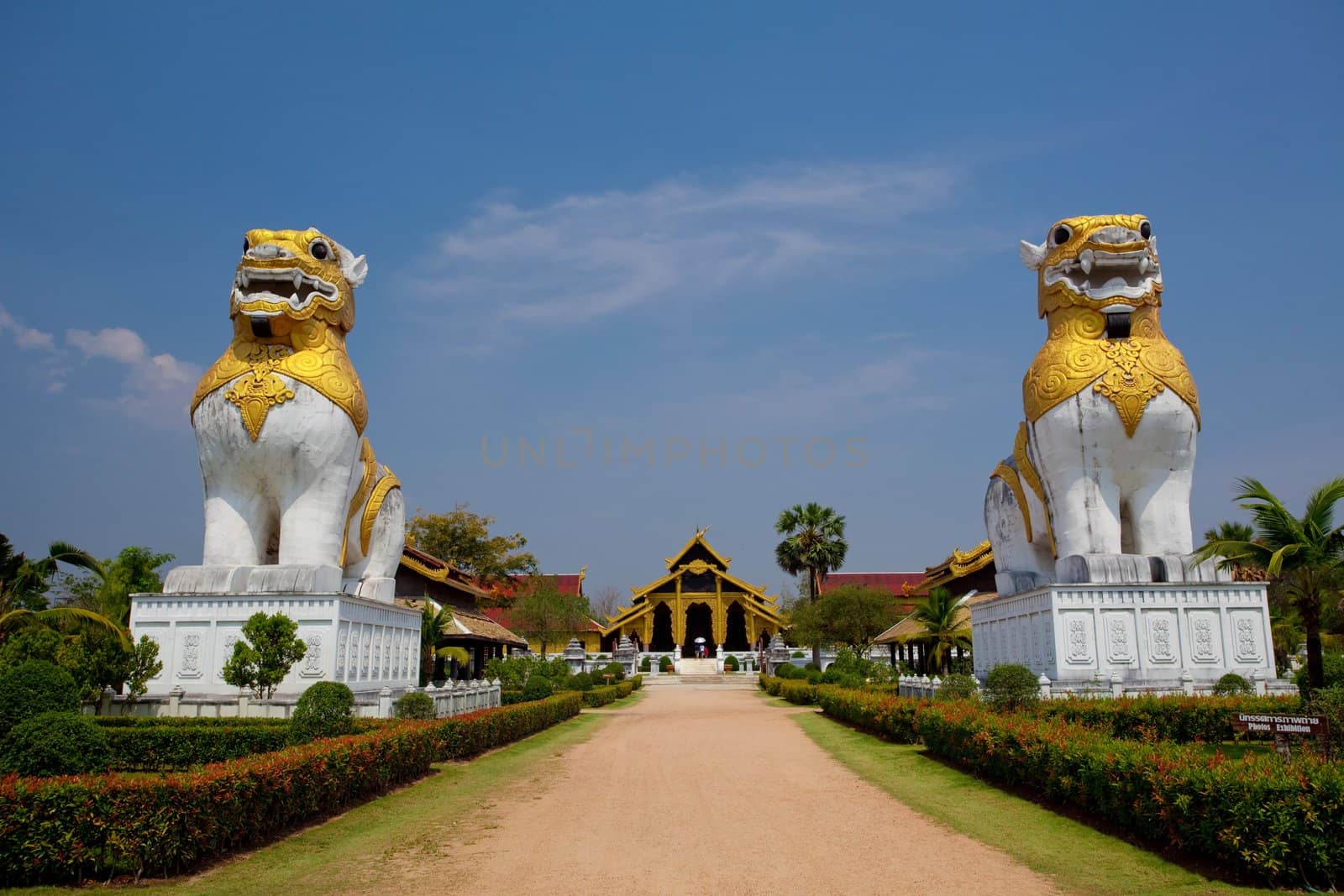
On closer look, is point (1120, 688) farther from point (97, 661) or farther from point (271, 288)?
point (97, 661)

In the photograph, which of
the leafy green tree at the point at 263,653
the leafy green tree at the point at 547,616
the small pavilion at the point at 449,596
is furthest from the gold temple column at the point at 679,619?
the leafy green tree at the point at 263,653

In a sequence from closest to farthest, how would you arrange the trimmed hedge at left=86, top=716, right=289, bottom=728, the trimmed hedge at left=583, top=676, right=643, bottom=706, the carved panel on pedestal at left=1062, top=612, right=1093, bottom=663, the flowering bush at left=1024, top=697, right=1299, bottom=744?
the trimmed hedge at left=86, top=716, right=289, bottom=728 < the flowering bush at left=1024, top=697, right=1299, bottom=744 < the carved panel on pedestal at left=1062, top=612, right=1093, bottom=663 < the trimmed hedge at left=583, top=676, right=643, bottom=706

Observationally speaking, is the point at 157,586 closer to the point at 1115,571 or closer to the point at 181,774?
the point at 181,774

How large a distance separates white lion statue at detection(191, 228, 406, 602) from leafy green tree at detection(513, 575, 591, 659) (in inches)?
971

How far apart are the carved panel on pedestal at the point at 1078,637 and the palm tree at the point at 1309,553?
3.68 metres

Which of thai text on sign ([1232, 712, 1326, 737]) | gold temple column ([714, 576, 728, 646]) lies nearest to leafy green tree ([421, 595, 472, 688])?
gold temple column ([714, 576, 728, 646])

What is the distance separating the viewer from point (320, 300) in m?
17.4

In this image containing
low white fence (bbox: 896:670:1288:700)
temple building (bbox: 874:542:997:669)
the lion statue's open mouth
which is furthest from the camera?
temple building (bbox: 874:542:997:669)

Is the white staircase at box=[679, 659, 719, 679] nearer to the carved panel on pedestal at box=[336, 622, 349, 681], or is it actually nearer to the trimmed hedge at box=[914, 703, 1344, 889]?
the carved panel on pedestal at box=[336, 622, 349, 681]

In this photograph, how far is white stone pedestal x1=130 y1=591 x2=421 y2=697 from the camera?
16359mm

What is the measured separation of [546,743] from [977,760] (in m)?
8.17

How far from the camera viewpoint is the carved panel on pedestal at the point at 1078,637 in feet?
57.1

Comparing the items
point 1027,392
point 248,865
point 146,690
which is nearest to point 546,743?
point 146,690

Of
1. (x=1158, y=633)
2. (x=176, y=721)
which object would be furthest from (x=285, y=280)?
(x=1158, y=633)
